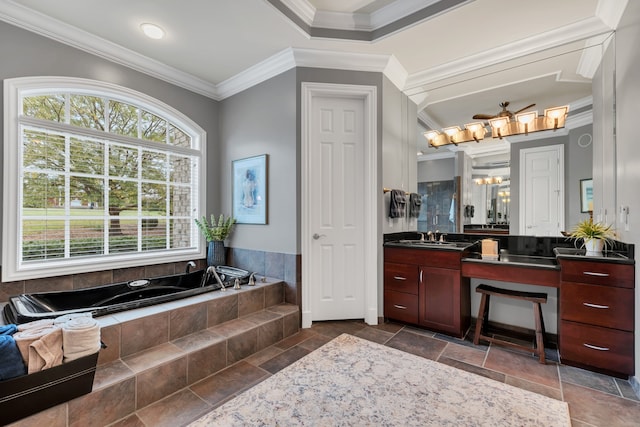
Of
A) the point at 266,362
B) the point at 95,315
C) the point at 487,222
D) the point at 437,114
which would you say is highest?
the point at 437,114

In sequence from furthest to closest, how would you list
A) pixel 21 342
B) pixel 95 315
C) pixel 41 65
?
pixel 41 65, pixel 95 315, pixel 21 342

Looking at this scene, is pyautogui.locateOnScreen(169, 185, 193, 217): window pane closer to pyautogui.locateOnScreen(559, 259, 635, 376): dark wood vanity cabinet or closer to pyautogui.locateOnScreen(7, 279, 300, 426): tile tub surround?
pyautogui.locateOnScreen(7, 279, 300, 426): tile tub surround

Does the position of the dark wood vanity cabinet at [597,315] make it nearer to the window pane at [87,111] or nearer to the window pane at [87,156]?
the window pane at [87,156]

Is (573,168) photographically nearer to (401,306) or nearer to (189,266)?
(401,306)

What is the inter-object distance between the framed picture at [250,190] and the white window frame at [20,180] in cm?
91

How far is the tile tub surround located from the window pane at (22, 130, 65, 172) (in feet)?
5.04

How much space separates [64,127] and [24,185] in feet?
1.95

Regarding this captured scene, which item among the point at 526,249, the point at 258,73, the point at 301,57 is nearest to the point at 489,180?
the point at 526,249

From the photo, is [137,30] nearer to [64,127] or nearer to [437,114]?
[64,127]

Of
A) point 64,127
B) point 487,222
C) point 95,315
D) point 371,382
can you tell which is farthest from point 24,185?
point 487,222

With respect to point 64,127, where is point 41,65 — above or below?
above

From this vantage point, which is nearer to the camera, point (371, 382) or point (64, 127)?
point (371, 382)

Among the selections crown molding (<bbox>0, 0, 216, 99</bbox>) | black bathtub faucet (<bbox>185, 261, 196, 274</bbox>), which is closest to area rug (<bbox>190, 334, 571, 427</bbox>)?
black bathtub faucet (<bbox>185, 261, 196, 274</bbox>)

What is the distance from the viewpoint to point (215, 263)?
11.2ft
